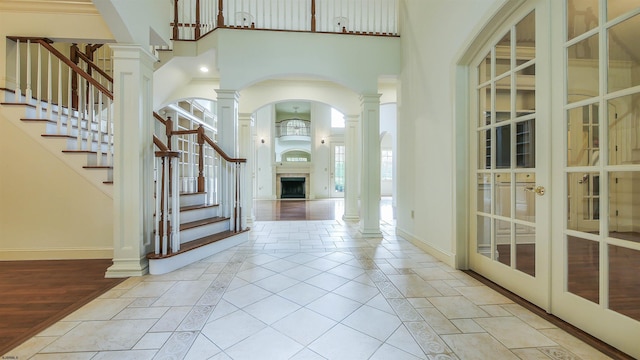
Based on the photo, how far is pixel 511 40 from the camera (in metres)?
2.12

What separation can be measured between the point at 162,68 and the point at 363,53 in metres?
3.37

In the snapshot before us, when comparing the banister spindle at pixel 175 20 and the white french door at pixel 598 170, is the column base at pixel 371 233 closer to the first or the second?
the white french door at pixel 598 170


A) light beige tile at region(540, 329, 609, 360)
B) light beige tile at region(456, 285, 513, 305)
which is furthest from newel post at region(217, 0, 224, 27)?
light beige tile at region(540, 329, 609, 360)

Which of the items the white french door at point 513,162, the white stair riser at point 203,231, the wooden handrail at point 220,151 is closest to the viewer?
the white french door at point 513,162

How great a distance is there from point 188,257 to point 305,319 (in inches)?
68.0

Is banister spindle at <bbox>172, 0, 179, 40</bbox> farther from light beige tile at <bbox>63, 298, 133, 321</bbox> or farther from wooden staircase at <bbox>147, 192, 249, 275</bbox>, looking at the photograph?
light beige tile at <bbox>63, 298, 133, 321</bbox>

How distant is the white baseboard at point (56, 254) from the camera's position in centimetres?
284

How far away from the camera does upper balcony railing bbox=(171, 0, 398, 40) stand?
419cm

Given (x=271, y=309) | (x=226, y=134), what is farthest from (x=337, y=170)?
(x=271, y=309)

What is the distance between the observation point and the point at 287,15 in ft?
15.0

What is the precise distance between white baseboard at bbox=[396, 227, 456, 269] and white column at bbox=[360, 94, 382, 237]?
18.0 inches

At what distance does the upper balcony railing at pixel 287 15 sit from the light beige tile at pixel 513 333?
13.2 ft

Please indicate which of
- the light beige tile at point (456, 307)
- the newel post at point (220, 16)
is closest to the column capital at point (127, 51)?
the newel post at point (220, 16)

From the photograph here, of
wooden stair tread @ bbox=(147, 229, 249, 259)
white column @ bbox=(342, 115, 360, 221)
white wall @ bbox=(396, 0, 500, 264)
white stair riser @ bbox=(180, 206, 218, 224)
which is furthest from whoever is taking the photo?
white column @ bbox=(342, 115, 360, 221)
